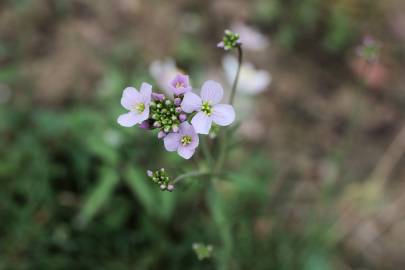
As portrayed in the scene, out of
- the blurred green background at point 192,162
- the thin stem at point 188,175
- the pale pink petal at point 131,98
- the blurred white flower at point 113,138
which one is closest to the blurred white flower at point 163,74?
the blurred green background at point 192,162

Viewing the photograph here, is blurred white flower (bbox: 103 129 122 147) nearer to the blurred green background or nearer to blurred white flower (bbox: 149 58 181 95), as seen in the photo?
the blurred green background

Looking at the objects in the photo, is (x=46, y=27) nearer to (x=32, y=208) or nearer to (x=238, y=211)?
(x=32, y=208)

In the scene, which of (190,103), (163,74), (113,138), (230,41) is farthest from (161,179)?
(113,138)

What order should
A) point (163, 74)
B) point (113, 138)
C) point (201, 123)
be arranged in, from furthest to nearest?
point (113, 138), point (163, 74), point (201, 123)

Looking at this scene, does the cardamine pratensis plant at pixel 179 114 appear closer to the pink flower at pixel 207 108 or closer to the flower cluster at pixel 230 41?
the pink flower at pixel 207 108

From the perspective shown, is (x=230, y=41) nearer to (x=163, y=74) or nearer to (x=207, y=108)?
(x=207, y=108)

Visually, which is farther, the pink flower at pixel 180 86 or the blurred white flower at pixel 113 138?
the blurred white flower at pixel 113 138

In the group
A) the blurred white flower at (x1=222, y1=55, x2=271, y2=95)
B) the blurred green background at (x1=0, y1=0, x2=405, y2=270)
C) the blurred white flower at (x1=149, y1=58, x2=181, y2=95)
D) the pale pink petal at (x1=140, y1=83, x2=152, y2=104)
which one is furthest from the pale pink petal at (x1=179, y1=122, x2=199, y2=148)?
the blurred white flower at (x1=222, y1=55, x2=271, y2=95)
